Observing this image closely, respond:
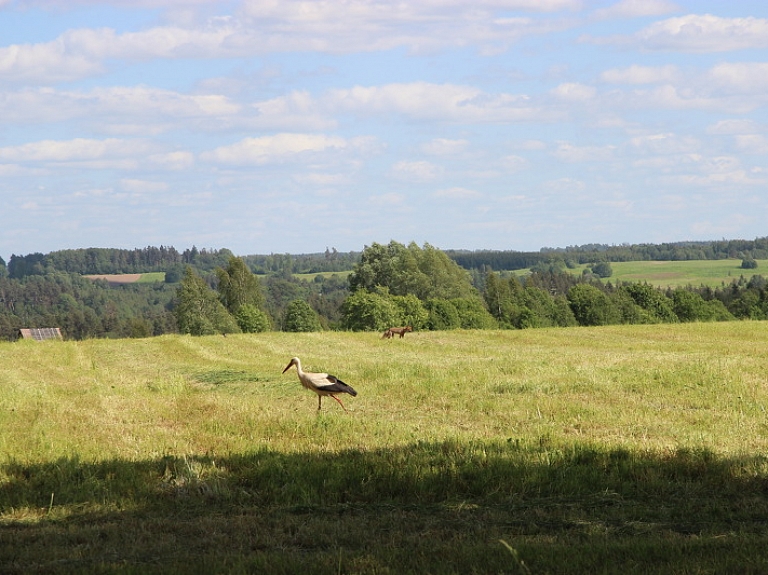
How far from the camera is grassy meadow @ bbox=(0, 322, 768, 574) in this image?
26.5ft

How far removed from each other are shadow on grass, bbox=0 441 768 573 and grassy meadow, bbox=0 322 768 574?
0.11ft

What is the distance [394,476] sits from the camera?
38.0 ft

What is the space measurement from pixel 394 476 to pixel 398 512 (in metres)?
1.46

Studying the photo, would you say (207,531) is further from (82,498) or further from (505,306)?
(505,306)

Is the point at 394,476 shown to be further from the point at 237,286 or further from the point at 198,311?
the point at 237,286

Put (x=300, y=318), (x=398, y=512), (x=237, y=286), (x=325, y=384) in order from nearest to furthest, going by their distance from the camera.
Result: (x=398, y=512)
(x=325, y=384)
(x=300, y=318)
(x=237, y=286)

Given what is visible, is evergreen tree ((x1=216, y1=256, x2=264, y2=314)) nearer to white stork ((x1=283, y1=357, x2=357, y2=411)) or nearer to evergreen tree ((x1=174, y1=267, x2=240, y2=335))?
evergreen tree ((x1=174, y1=267, x2=240, y2=335))

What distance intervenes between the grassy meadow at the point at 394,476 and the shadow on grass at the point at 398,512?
0.03 m

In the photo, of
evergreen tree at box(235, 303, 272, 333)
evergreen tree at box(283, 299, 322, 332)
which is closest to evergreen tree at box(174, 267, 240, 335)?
evergreen tree at box(235, 303, 272, 333)

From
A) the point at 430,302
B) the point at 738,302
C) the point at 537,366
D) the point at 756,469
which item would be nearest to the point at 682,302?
the point at 738,302

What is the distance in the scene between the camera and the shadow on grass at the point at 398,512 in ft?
25.6

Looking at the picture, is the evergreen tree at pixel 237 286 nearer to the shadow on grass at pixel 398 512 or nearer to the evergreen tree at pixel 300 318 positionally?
the evergreen tree at pixel 300 318

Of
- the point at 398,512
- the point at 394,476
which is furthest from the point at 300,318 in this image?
the point at 398,512

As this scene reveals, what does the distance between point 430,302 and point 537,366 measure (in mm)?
70021
